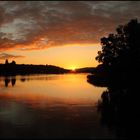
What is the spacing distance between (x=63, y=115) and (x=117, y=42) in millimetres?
63484

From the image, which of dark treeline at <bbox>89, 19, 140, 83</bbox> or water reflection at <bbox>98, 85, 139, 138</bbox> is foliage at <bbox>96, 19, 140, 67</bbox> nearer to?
dark treeline at <bbox>89, 19, 140, 83</bbox>

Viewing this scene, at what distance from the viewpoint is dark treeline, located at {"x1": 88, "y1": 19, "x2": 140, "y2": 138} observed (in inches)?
1088

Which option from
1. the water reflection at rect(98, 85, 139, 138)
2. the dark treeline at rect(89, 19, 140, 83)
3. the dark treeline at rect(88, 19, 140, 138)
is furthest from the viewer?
the dark treeline at rect(89, 19, 140, 83)

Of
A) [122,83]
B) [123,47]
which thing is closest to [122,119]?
[122,83]

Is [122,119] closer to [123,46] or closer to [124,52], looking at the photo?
[124,52]

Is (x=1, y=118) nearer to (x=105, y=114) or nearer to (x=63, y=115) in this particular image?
(x=63, y=115)

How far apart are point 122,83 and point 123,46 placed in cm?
2033

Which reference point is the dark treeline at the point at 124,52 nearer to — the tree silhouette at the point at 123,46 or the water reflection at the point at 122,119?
the tree silhouette at the point at 123,46

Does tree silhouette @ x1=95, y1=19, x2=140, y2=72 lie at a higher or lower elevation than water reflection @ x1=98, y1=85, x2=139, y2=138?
higher

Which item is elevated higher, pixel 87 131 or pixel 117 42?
pixel 117 42

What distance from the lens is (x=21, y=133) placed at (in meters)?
23.5

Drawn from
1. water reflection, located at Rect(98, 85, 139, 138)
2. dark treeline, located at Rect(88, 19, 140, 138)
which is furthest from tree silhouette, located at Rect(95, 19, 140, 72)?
water reflection, located at Rect(98, 85, 139, 138)

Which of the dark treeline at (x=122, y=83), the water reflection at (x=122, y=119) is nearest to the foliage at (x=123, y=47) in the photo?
the dark treeline at (x=122, y=83)

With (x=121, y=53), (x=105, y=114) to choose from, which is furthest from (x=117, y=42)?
(x=105, y=114)
